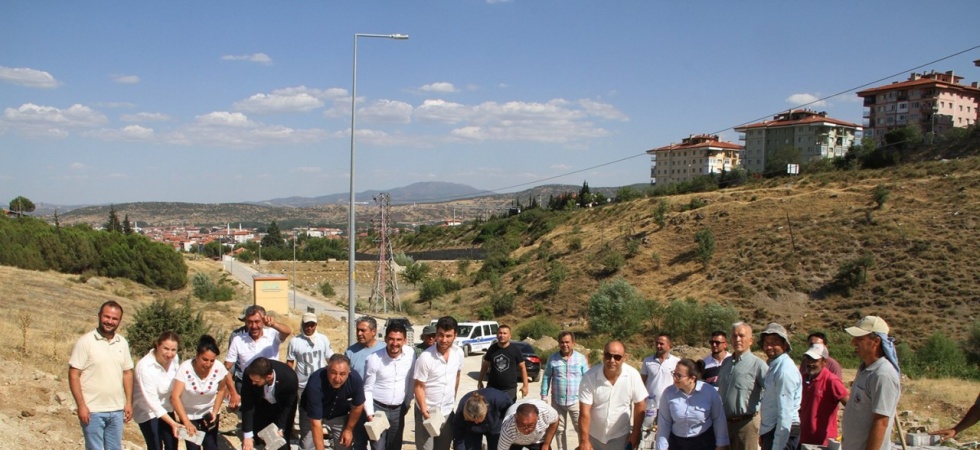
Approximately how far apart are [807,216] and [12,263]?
49775 mm

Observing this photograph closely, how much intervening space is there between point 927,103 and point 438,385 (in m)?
102

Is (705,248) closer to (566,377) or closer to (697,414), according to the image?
(566,377)

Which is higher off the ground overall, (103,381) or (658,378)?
(103,381)

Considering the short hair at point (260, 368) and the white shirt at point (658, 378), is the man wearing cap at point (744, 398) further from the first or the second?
the short hair at point (260, 368)

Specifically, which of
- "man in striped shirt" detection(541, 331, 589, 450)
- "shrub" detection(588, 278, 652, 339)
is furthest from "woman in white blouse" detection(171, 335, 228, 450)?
"shrub" detection(588, 278, 652, 339)

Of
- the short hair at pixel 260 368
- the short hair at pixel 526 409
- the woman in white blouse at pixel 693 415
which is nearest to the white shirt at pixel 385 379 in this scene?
the short hair at pixel 260 368

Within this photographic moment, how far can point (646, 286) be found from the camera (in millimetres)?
47688

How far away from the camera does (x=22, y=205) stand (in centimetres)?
9438

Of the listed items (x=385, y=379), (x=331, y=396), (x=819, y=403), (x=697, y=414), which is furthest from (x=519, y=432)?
(x=819, y=403)

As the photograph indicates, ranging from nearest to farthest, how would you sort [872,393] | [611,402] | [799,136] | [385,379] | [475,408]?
1. [872,393]
2. [475,408]
3. [611,402]
4. [385,379]
5. [799,136]

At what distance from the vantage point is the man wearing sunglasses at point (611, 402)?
20.5 feet

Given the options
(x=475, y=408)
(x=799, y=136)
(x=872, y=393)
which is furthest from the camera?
(x=799, y=136)

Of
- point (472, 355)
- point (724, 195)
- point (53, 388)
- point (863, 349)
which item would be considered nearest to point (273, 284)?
point (472, 355)

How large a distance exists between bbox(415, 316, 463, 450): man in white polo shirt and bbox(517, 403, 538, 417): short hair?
1189mm
